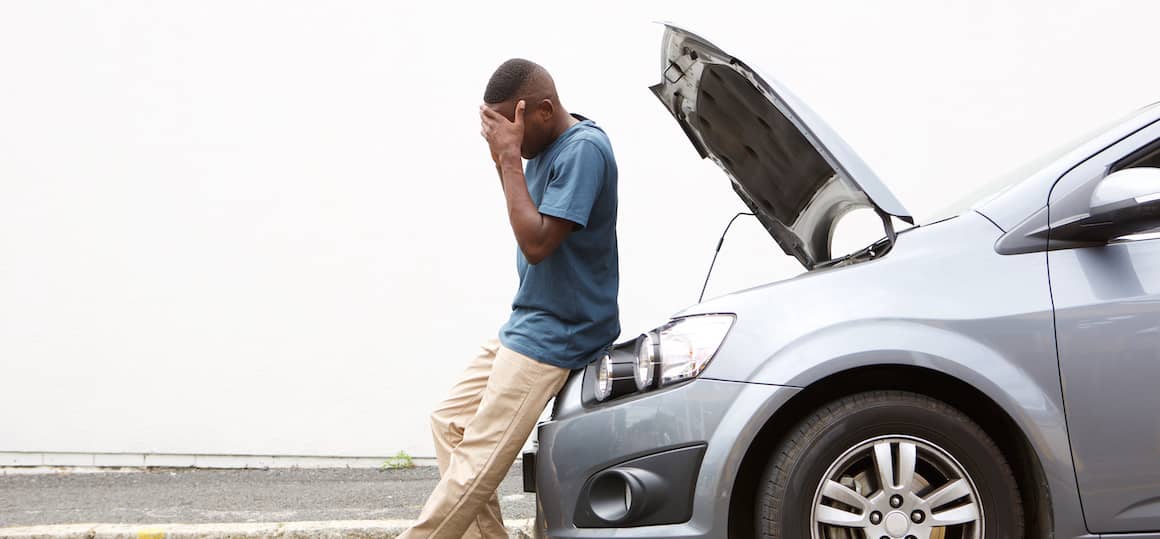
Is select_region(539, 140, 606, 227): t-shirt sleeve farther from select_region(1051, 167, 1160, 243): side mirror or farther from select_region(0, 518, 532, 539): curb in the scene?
select_region(0, 518, 532, 539): curb

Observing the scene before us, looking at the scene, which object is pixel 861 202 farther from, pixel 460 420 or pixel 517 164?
pixel 460 420

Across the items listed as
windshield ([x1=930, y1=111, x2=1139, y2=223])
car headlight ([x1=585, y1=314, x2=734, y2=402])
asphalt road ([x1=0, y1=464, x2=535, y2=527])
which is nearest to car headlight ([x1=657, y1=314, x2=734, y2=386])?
car headlight ([x1=585, y1=314, x2=734, y2=402])

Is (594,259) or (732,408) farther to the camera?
(594,259)

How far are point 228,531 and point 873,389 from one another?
2.76 m

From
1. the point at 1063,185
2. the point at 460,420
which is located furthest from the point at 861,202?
the point at 460,420

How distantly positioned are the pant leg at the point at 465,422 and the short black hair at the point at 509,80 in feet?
2.60

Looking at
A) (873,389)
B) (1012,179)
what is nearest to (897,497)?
(873,389)

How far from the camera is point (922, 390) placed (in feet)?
8.19

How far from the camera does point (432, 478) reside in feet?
18.4

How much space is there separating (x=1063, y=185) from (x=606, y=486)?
136 cm

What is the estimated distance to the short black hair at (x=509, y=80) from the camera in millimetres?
2826

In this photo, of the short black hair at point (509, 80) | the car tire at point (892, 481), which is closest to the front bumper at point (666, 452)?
the car tire at point (892, 481)

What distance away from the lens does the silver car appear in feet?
7.69

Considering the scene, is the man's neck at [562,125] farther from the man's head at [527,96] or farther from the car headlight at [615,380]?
the car headlight at [615,380]
